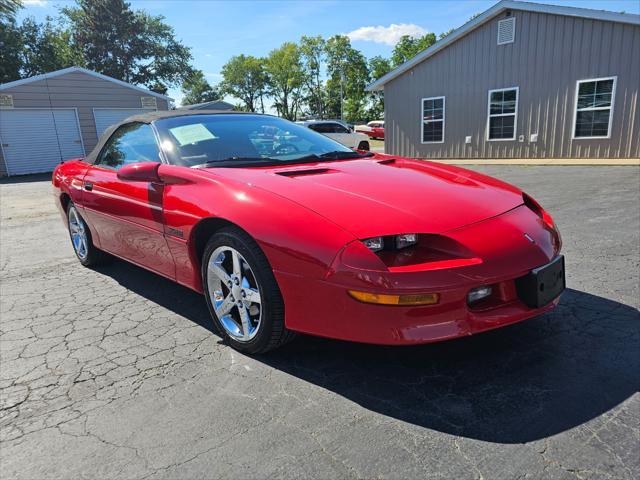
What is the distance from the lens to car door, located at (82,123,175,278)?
3.02 metres

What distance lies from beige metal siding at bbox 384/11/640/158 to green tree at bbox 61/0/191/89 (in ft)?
111

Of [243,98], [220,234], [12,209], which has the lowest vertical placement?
[12,209]

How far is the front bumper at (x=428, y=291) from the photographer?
199 cm

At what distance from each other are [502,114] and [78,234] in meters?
13.8

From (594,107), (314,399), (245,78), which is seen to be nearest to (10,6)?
(594,107)

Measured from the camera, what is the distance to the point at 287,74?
7519 cm

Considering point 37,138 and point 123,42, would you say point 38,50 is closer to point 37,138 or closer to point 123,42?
point 123,42

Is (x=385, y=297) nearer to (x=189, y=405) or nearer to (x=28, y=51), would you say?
(x=189, y=405)

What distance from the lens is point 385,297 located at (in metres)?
1.99

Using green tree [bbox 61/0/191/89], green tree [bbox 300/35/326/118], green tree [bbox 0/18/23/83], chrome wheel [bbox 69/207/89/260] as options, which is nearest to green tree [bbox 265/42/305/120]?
green tree [bbox 300/35/326/118]

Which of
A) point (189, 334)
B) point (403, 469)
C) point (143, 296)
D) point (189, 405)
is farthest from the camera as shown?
point (143, 296)

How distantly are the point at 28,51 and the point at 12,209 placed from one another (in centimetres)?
3499

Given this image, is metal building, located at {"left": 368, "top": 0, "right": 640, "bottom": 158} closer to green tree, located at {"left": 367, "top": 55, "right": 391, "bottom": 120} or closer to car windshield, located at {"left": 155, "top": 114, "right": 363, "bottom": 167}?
car windshield, located at {"left": 155, "top": 114, "right": 363, "bottom": 167}

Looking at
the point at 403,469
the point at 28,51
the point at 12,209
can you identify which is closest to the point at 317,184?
the point at 403,469
